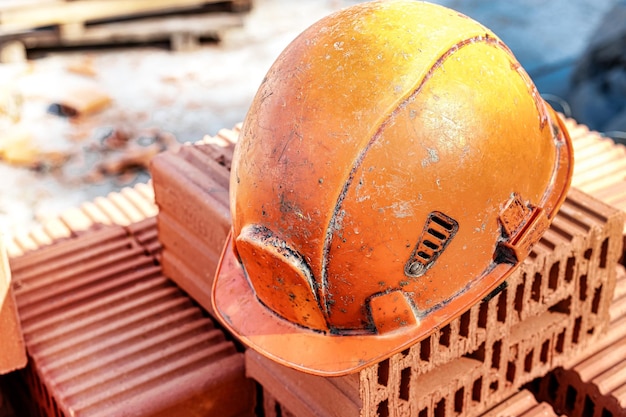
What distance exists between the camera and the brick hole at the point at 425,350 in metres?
2.85

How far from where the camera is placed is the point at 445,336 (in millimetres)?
2916

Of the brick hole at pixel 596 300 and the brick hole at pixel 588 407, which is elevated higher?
the brick hole at pixel 596 300

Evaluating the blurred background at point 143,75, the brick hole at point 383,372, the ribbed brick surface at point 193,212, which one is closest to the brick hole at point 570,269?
the brick hole at point 383,372

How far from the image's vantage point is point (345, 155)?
240 centimetres

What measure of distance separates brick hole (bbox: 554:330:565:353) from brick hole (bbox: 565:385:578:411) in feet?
0.61

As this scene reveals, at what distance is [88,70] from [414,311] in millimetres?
8186

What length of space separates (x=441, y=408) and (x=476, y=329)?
364mm

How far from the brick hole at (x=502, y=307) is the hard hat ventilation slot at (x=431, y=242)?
584 millimetres

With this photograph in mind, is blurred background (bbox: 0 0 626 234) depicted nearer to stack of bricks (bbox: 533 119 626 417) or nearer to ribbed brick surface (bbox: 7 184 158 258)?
ribbed brick surface (bbox: 7 184 158 258)

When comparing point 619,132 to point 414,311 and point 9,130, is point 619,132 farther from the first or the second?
point 9,130

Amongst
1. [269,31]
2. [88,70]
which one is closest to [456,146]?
[88,70]

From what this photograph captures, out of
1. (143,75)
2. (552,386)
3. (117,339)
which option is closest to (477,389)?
(552,386)

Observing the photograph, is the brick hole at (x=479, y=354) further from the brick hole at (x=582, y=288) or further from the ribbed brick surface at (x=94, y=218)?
the ribbed brick surface at (x=94, y=218)

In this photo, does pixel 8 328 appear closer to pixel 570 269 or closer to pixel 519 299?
pixel 519 299
